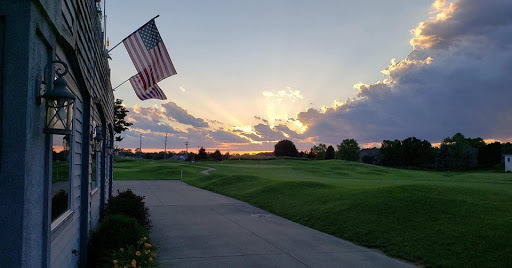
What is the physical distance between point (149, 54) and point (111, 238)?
4.70 m

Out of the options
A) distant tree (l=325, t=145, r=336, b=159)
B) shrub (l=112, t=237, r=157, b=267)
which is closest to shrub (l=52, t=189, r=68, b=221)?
shrub (l=112, t=237, r=157, b=267)

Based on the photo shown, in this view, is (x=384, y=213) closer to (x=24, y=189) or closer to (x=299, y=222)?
(x=299, y=222)

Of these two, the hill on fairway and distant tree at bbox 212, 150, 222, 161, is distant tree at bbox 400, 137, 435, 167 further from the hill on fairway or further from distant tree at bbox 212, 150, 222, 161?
the hill on fairway

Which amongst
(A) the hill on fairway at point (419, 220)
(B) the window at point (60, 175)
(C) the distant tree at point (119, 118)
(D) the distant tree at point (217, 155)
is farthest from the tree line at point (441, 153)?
(B) the window at point (60, 175)

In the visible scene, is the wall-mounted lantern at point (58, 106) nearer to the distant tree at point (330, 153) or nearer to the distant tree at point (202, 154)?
the distant tree at point (202, 154)

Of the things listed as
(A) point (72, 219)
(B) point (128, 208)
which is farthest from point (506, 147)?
(A) point (72, 219)

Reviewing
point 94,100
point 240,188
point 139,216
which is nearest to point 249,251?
point 139,216

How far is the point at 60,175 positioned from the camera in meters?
4.80

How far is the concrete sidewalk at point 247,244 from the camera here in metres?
8.19

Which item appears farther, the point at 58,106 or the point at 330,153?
the point at 330,153

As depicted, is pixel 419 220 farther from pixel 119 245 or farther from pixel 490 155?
pixel 490 155

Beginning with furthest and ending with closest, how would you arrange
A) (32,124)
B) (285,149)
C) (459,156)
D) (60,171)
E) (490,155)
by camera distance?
(285,149) → (459,156) → (490,155) → (60,171) → (32,124)

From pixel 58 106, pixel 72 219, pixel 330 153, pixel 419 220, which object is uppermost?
pixel 58 106

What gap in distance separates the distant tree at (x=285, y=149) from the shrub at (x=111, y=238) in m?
105
